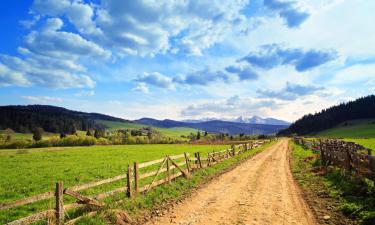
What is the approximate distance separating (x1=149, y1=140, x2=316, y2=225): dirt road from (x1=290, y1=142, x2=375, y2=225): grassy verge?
0.64 meters

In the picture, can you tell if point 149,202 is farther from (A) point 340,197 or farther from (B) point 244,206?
(A) point 340,197

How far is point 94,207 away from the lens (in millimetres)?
11562

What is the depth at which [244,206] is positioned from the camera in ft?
41.4

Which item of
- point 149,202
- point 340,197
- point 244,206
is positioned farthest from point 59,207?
point 340,197

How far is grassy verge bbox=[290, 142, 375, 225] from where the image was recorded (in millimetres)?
10820

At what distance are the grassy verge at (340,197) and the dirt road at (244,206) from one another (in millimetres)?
643

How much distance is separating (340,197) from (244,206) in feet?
16.7

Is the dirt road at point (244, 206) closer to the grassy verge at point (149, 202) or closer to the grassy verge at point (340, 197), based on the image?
the grassy verge at point (340, 197)

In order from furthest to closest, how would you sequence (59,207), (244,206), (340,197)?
(340,197) < (244,206) < (59,207)

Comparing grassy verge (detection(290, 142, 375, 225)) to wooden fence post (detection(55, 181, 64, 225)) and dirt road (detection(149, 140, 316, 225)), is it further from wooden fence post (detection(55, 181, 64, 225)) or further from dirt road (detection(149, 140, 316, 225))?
wooden fence post (detection(55, 181, 64, 225))

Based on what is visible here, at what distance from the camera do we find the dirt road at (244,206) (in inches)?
426

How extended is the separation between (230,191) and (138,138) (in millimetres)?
126543

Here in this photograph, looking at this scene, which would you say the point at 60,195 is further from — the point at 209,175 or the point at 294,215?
the point at 209,175

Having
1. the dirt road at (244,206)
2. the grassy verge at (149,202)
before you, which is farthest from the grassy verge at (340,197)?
the grassy verge at (149,202)
